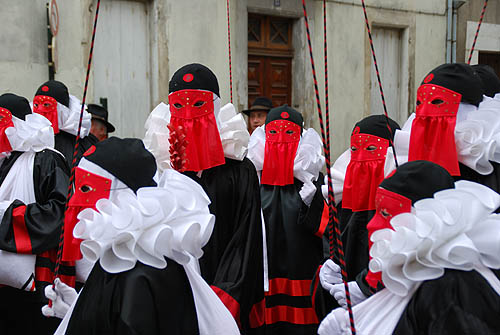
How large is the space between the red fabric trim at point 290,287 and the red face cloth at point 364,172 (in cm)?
112

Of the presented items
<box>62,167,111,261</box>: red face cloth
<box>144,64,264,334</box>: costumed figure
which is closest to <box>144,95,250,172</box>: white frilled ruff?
<box>144,64,264,334</box>: costumed figure

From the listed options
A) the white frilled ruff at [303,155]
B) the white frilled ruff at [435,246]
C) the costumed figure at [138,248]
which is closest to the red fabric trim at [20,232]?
the costumed figure at [138,248]

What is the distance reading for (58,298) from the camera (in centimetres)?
272

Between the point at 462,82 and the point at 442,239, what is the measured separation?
1.73 meters

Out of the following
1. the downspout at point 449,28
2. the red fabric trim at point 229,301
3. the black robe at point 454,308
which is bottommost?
the red fabric trim at point 229,301

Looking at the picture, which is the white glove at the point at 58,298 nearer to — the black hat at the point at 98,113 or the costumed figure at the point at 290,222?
the costumed figure at the point at 290,222

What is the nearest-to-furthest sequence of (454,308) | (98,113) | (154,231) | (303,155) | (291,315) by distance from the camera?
(454,308)
(154,231)
(291,315)
(303,155)
(98,113)

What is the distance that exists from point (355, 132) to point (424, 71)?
847cm

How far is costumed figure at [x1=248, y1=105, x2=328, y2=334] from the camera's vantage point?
182 inches

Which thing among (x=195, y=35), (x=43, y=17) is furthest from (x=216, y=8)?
(x=43, y=17)

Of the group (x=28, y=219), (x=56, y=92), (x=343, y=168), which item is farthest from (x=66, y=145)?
(x=343, y=168)

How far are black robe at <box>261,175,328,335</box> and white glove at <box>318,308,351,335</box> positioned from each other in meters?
2.13

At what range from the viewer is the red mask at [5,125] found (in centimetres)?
402

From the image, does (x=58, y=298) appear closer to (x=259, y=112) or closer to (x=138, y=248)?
(x=138, y=248)
